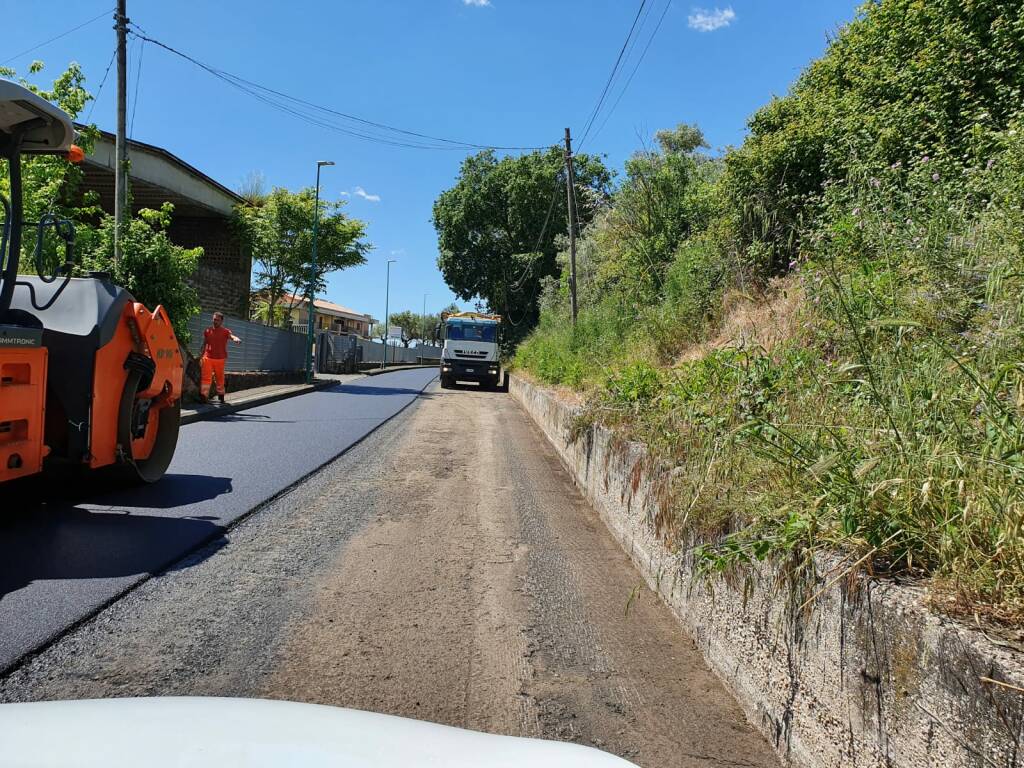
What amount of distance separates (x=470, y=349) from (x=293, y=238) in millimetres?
10049

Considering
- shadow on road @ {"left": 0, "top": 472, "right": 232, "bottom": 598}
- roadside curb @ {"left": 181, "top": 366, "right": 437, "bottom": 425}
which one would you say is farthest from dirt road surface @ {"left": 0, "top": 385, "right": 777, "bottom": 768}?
roadside curb @ {"left": 181, "top": 366, "right": 437, "bottom": 425}

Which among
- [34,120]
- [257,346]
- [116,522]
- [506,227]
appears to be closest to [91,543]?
[116,522]

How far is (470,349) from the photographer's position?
2738 cm

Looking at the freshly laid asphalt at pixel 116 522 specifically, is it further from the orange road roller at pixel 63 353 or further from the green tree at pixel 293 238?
the green tree at pixel 293 238

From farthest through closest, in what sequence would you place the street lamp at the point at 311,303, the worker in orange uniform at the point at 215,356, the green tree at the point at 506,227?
the green tree at the point at 506,227 → the street lamp at the point at 311,303 → the worker in orange uniform at the point at 215,356

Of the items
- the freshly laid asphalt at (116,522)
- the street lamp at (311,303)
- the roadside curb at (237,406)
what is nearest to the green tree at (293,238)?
the street lamp at (311,303)

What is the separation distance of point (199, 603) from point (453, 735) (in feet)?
8.80

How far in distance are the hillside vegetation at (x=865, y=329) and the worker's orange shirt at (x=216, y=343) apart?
25.0 feet

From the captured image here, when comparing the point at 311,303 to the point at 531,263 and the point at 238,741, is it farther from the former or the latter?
the point at 238,741

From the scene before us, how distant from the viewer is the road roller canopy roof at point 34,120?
4.87 metres

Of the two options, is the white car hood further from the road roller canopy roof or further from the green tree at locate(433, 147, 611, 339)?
the green tree at locate(433, 147, 611, 339)

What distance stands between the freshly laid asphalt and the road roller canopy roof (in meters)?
2.86

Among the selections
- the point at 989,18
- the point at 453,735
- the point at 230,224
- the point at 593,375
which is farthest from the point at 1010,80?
the point at 230,224

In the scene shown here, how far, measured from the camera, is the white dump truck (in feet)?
89.5
